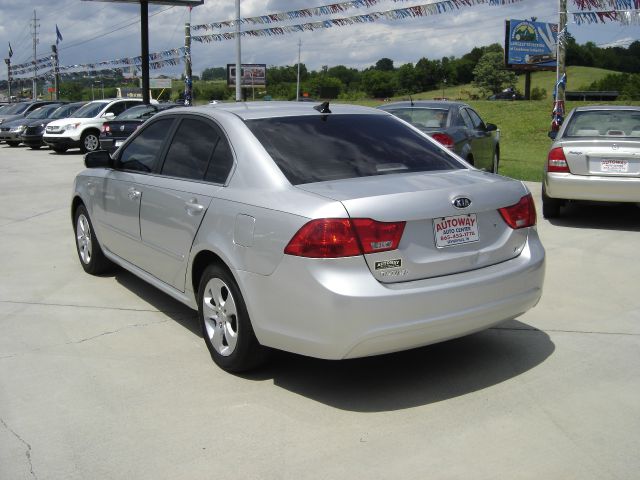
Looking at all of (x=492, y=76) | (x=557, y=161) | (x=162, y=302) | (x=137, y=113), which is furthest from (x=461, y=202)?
(x=492, y=76)

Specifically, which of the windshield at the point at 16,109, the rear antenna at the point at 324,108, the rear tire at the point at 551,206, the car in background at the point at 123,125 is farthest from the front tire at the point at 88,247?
the windshield at the point at 16,109

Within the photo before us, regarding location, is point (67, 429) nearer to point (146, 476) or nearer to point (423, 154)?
point (146, 476)

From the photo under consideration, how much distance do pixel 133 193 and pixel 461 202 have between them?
9.20ft

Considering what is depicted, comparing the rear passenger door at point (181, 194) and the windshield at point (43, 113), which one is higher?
the windshield at point (43, 113)

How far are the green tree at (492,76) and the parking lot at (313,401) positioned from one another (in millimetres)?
94410

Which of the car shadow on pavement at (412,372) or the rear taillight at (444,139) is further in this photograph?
the rear taillight at (444,139)

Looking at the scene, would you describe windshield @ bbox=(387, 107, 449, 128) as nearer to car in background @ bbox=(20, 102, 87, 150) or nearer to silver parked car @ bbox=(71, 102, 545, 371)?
silver parked car @ bbox=(71, 102, 545, 371)

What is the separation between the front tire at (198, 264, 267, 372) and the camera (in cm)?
440

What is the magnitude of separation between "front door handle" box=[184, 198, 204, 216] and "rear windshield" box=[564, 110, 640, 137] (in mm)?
6632

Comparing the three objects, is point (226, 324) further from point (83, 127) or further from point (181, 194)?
point (83, 127)

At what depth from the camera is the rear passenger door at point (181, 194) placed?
485 centimetres

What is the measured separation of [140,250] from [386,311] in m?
2.60

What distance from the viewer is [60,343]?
17.4ft

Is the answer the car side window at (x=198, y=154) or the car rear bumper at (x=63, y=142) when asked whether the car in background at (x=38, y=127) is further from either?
the car side window at (x=198, y=154)
